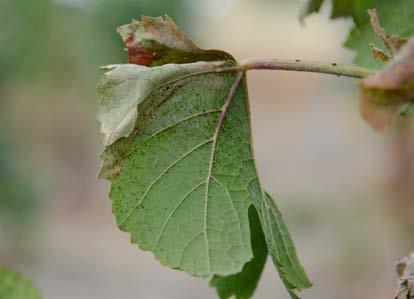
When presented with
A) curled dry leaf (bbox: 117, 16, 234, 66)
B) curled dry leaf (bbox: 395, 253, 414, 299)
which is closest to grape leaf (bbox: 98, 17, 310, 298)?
curled dry leaf (bbox: 117, 16, 234, 66)

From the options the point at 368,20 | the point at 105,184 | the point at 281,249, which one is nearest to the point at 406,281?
the point at 281,249

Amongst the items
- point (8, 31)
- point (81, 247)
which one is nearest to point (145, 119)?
point (8, 31)

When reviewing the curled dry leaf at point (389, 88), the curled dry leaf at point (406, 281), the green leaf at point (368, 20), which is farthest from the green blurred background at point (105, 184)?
the curled dry leaf at point (389, 88)

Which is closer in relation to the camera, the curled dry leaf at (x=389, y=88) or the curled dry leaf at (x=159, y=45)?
the curled dry leaf at (x=389, y=88)

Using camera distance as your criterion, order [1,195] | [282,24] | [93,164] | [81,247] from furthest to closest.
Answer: [282,24]
[93,164]
[81,247]
[1,195]

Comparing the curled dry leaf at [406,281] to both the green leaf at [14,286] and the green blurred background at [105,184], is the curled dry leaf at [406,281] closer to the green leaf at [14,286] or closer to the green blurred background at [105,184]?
the green leaf at [14,286]

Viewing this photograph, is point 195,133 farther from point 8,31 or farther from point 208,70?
point 8,31

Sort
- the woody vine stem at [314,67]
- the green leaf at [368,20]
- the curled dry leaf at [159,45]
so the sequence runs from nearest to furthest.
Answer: the woody vine stem at [314,67]
the curled dry leaf at [159,45]
the green leaf at [368,20]
